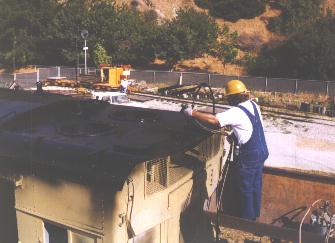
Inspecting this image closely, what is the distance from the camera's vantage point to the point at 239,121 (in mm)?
6273

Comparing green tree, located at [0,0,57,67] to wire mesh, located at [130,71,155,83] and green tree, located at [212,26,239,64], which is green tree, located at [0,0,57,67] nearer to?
wire mesh, located at [130,71,155,83]

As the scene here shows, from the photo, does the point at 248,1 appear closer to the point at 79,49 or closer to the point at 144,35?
the point at 144,35

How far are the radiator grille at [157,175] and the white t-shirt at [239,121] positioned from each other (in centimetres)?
101

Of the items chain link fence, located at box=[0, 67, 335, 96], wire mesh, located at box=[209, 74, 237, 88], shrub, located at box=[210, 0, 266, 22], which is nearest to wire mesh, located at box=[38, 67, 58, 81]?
chain link fence, located at box=[0, 67, 335, 96]

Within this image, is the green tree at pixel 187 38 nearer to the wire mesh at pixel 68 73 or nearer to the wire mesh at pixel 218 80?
the wire mesh at pixel 218 80

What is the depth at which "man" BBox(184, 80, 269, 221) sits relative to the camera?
6211mm

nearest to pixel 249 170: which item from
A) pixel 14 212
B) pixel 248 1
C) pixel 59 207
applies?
pixel 59 207

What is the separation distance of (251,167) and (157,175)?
165 centimetres

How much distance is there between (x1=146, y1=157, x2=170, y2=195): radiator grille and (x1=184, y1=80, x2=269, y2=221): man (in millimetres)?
834

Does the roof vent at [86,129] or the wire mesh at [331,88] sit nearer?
the roof vent at [86,129]

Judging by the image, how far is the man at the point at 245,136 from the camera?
245 inches

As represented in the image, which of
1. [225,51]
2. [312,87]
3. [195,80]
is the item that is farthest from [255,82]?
[225,51]

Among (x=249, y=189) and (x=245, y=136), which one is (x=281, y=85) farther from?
(x=245, y=136)

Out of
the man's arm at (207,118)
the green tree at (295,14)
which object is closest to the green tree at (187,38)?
the green tree at (295,14)
